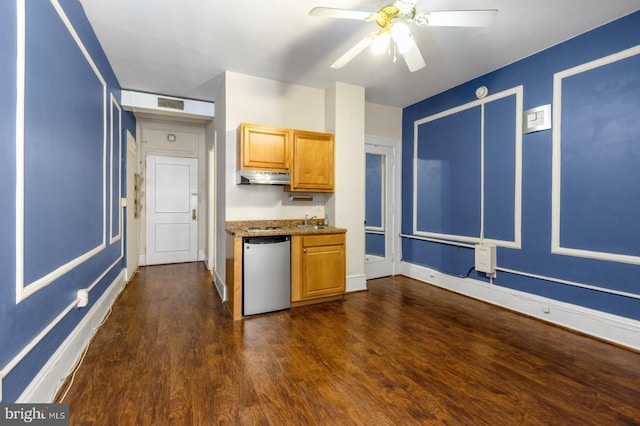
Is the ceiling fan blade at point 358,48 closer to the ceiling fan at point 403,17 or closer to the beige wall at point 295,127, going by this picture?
the ceiling fan at point 403,17

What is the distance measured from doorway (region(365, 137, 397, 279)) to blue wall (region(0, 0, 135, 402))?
3537 mm

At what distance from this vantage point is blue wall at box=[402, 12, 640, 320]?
252 cm

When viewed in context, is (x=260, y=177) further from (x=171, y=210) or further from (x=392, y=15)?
(x=171, y=210)

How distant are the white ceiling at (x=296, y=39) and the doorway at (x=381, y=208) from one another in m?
1.22

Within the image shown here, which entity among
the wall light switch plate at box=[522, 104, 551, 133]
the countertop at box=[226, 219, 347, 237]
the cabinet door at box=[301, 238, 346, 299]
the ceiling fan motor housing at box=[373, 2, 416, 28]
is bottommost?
the cabinet door at box=[301, 238, 346, 299]

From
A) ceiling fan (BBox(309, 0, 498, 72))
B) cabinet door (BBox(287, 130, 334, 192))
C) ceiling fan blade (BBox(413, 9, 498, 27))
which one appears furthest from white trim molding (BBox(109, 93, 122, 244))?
ceiling fan blade (BBox(413, 9, 498, 27))

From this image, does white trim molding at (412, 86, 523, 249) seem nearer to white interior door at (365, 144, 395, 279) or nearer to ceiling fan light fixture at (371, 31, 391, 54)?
white interior door at (365, 144, 395, 279)

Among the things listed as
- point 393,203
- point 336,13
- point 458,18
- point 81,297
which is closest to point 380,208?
point 393,203

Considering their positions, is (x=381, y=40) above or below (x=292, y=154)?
above

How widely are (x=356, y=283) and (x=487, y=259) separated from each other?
1662 millimetres

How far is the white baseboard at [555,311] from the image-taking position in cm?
248

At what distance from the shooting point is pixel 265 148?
346 cm

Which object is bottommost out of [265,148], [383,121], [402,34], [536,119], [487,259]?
[487,259]

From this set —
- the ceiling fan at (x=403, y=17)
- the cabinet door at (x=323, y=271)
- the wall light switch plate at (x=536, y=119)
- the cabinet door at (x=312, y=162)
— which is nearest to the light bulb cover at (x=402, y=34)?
the ceiling fan at (x=403, y=17)
